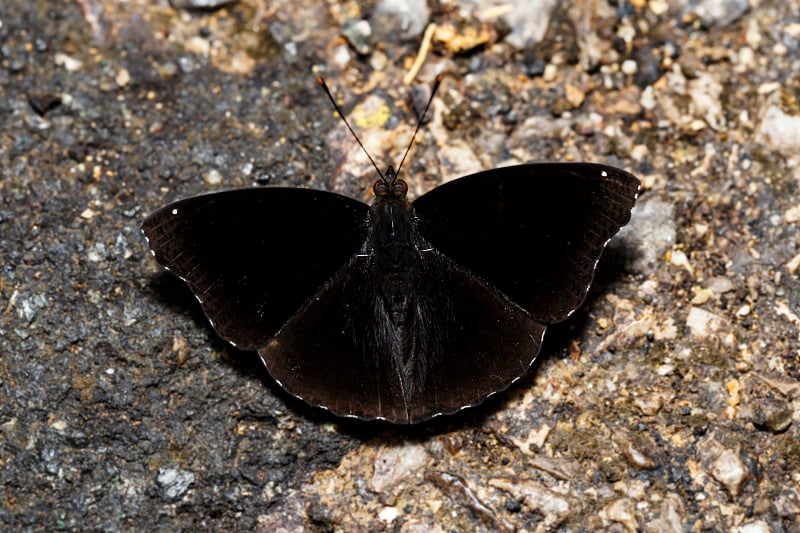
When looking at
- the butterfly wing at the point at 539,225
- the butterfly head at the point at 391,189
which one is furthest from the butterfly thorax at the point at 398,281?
the butterfly wing at the point at 539,225

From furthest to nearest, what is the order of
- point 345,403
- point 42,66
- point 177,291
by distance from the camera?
point 42,66 → point 177,291 → point 345,403

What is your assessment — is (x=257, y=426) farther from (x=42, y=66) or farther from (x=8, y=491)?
(x=42, y=66)

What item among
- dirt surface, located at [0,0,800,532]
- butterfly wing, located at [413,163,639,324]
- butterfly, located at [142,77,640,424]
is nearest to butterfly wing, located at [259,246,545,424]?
butterfly, located at [142,77,640,424]

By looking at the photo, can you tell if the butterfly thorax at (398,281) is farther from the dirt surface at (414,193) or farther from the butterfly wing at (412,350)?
the dirt surface at (414,193)

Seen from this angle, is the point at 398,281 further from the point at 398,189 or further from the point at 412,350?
the point at 398,189

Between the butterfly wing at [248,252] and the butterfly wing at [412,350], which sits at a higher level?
the butterfly wing at [248,252]

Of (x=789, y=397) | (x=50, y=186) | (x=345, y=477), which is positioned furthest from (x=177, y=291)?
(x=789, y=397)

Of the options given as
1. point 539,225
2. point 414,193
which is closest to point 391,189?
point 414,193

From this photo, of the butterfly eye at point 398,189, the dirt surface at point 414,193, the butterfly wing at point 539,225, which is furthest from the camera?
the butterfly eye at point 398,189

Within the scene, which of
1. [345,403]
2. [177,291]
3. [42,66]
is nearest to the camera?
[345,403]
